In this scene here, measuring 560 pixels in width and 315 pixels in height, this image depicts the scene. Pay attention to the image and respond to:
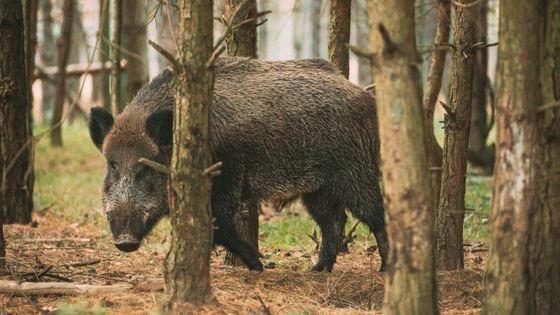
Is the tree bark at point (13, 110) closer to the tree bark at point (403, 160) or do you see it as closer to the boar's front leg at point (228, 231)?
the boar's front leg at point (228, 231)

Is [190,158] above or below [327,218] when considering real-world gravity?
above

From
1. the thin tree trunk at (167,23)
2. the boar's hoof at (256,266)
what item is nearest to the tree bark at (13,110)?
the thin tree trunk at (167,23)

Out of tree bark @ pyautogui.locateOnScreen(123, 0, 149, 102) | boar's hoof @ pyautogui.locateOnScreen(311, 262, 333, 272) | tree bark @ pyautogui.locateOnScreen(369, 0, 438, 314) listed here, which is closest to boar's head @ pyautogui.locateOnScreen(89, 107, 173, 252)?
boar's hoof @ pyautogui.locateOnScreen(311, 262, 333, 272)

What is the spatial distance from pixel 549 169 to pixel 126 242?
3.25m

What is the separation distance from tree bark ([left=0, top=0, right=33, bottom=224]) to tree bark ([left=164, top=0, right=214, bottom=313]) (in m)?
3.57

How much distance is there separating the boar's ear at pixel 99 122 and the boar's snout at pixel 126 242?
121cm

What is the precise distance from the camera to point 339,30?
836cm

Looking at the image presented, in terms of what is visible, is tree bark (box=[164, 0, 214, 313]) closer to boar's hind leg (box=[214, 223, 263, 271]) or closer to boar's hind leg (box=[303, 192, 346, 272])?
boar's hind leg (box=[214, 223, 263, 271])

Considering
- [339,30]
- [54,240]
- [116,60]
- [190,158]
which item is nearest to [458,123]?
[339,30]

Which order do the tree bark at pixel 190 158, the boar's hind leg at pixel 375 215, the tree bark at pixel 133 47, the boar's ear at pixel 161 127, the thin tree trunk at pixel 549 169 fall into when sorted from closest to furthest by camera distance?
the thin tree trunk at pixel 549 169, the tree bark at pixel 190 158, the boar's ear at pixel 161 127, the boar's hind leg at pixel 375 215, the tree bark at pixel 133 47

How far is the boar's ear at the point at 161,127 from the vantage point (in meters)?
7.04

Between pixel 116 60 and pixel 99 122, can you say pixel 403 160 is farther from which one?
pixel 116 60

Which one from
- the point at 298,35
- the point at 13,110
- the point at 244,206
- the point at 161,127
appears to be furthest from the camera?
the point at 298,35

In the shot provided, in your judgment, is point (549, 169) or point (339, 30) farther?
point (339, 30)
